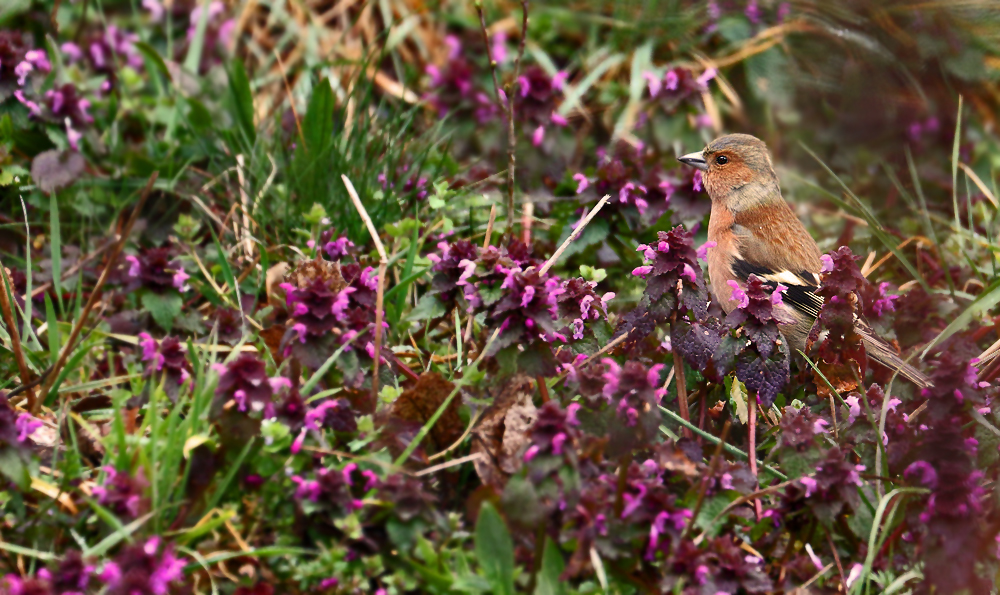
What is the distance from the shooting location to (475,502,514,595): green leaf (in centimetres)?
217

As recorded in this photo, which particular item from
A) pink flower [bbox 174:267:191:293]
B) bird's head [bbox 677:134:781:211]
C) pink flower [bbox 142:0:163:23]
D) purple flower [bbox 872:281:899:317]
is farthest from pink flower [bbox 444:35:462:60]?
purple flower [bbox 872:281:899:317]

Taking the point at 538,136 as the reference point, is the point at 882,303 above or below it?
below

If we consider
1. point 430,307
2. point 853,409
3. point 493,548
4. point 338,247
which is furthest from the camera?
point 338,247

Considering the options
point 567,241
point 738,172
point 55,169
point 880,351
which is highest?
point 55,169

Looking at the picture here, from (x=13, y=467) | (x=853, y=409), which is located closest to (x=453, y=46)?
(x=853, y=409)

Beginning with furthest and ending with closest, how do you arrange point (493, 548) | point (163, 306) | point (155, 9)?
point (155, 9) < point (163, 306) < point (493, 548)

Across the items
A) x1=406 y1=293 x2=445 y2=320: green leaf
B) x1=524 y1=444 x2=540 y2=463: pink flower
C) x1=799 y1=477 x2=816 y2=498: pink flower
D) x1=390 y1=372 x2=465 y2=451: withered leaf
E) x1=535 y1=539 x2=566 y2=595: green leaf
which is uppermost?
x1=406 y1=293 x2=445 y2=320: green leaf

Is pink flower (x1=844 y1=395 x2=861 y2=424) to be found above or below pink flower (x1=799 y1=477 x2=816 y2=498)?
below

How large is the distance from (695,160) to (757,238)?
452 millimetres

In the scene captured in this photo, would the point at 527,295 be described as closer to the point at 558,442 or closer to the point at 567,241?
the point at 558,442

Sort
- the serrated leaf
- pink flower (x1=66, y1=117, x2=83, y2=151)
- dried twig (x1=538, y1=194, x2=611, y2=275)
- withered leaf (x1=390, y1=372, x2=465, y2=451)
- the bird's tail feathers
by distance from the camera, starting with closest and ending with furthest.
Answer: withered leaf (x1=390, y1=372, x2=465, y2=451) < dried twig (x1=538, y1=194, x2=611, y2=275) < the bird's tail feathers < the serrated leaf < pink flower (x1=66, y1=117, x2=83, y2=151)

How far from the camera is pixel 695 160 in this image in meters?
4.11

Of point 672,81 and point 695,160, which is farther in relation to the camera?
point 672,81

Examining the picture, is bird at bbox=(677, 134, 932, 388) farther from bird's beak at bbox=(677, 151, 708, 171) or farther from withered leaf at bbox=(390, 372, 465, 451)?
withered leaf at bbox=(390, 372, 465, 451)
